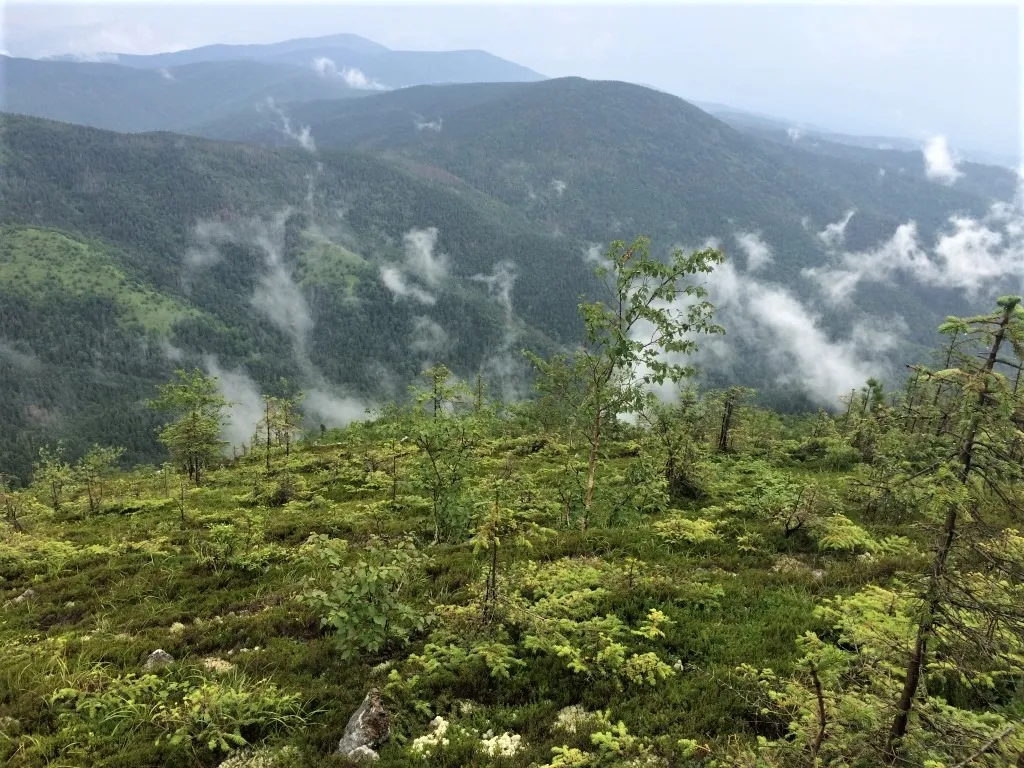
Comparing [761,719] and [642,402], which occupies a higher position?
[642,402]

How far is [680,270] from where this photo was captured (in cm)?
1269

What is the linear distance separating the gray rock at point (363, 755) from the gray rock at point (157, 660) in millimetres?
4741

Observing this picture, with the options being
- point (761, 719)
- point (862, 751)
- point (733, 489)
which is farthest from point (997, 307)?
point (733, 489)

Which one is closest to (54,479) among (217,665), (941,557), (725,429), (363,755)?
(217,665)

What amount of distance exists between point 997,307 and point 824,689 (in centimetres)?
431

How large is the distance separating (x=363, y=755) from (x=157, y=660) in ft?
16.9

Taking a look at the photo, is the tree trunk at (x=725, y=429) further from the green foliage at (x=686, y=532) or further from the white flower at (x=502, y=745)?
the white flower at (x=502, y=745)

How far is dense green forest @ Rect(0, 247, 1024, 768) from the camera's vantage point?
464 cm

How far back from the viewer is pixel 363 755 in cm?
715

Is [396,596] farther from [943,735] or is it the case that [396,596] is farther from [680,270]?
[680,270]

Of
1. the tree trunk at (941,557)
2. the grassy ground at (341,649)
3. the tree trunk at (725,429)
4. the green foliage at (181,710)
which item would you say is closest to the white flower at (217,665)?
the grassy ground at (341,649)

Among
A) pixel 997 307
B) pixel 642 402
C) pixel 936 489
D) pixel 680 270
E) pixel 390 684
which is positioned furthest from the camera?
pixel 642 402

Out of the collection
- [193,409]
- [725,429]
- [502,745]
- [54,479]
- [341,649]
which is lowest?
[54,479]

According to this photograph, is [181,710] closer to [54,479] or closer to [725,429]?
[725,429]
